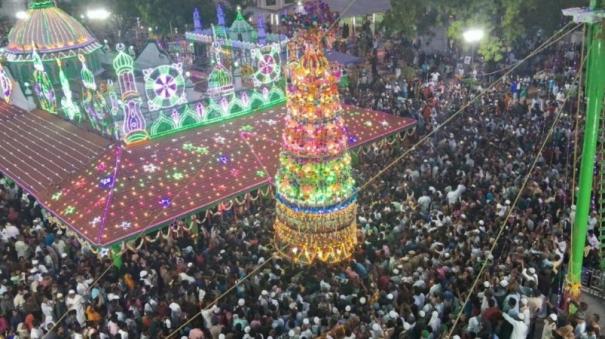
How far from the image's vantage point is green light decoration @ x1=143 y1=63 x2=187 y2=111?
1338 cm

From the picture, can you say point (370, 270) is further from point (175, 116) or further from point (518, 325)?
point (175, 116)

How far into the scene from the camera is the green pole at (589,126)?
311 inches

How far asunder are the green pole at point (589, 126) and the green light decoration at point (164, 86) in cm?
906

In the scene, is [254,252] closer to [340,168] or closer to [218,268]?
[218,268]

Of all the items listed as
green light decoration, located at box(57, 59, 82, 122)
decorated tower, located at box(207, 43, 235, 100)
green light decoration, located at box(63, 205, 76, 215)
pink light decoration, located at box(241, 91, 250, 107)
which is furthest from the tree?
green light decoration, located at box(63, 205, 76, 215)

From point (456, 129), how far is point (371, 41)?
13789 millimetres

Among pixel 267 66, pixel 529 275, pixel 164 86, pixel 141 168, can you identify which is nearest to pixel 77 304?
pixel 141 168

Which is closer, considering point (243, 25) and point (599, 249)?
point (599, 249)

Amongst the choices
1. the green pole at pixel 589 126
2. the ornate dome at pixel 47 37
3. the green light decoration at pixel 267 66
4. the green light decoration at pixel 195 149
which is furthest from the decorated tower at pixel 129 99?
the green pole at pixel 589 126

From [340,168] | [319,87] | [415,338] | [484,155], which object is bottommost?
[415,338]

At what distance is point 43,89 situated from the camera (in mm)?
16422

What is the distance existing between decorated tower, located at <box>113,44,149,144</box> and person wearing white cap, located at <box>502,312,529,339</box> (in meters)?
9.00

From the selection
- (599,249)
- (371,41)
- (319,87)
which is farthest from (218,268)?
(371,41)

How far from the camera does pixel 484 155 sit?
14281 mm
